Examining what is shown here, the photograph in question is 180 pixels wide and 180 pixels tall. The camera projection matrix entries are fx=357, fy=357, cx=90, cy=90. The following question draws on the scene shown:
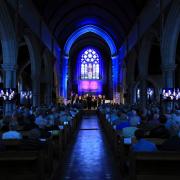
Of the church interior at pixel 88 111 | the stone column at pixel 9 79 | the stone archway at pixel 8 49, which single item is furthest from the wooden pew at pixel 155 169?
the stone column at pixel 9 79

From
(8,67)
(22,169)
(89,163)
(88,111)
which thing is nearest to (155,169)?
(22,169)

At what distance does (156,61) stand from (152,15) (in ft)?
49.9

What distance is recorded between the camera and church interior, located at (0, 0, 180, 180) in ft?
25.0

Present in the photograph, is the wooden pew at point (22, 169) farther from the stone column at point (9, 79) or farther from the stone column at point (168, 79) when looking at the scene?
the stone column at point (168, 79)

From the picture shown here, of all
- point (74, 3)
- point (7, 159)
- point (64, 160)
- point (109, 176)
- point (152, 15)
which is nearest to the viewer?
point (7, 159)

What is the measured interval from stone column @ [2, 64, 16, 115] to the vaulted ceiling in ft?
30.2

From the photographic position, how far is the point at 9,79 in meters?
22.1

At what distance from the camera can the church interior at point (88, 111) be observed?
25.0 feet

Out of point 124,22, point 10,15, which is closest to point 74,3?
point 124,22

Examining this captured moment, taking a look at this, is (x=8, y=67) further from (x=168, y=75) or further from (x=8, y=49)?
(x=168, y=75)

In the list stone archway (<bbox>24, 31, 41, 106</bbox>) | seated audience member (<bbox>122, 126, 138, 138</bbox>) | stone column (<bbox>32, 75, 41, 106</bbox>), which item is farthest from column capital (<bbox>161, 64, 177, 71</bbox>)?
stone column (<bbox>32, 75, 41, 106</bbox>)

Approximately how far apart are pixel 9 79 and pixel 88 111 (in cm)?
2378

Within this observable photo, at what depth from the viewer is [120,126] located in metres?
13.8

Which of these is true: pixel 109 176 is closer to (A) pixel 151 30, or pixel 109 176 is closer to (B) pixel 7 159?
(B) pixel 7 159
